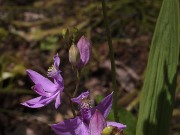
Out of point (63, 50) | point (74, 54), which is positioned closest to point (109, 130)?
point (74, 54)

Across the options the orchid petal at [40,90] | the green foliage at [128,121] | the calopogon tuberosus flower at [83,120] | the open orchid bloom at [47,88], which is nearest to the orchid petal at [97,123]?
the calopogon tuberosus flower at [83,120]

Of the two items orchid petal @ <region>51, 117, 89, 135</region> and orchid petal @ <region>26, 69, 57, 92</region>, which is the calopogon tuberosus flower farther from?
orchid petal @ <region>26, 69, 57, 92</region>

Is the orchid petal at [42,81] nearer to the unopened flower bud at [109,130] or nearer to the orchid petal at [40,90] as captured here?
the orchid petal at [40,90]

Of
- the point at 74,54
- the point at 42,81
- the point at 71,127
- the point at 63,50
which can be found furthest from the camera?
the point at 63,50

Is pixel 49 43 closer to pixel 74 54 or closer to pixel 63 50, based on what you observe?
pixel 63 50

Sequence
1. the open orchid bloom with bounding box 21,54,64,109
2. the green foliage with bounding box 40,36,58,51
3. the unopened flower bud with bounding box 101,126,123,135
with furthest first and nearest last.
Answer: the green foliage with bounding box 40,36,58,51
the open orchid bloom with bounding box 21,54,64,109
the unopened flower bud with bounding box 101,126,123,135

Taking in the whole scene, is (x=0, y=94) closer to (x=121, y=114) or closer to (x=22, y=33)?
(x=22, y=33)

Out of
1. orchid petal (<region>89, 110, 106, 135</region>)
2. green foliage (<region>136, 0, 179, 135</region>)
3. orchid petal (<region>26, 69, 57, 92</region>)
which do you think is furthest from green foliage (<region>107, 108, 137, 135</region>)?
orchid petal (<region>89, 110, 106, 135</region>)
